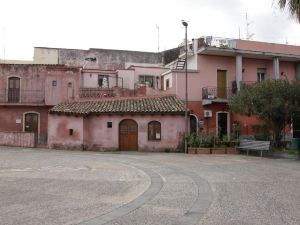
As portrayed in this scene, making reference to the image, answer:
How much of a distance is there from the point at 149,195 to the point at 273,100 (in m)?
13.3

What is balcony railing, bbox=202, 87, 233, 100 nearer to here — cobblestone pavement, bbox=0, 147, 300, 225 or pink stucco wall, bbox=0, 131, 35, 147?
cobblestone pavement, bbox=0, 147, 300, 225

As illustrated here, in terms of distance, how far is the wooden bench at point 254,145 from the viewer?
67.7 feet

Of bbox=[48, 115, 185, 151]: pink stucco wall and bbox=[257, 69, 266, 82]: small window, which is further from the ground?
bbox=[257, 69, 266, 82]: small window

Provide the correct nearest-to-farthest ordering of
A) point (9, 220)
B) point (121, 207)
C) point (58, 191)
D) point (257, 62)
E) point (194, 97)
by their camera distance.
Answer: point (9, 220)
point (121, 207)
point (58, 191)
point (194, 97)
point (257, 62)

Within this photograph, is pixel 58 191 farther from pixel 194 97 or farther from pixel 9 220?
pixel 194 97

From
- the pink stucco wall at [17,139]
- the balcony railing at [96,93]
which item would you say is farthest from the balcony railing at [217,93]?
the pink stucco wall at [17,139]

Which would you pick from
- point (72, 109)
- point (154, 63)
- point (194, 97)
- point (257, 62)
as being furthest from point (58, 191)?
Result: point (154, 63)

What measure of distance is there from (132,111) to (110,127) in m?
2.10

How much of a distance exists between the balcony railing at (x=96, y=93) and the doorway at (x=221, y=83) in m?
8.57

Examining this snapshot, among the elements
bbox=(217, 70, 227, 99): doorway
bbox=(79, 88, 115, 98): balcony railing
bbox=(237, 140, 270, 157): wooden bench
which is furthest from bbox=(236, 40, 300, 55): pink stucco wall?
bbox=(79, 88, 115, 98): balcony railing

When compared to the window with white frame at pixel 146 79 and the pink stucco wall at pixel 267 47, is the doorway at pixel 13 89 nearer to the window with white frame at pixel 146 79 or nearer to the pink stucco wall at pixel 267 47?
the window with white frame at pixel 146 79

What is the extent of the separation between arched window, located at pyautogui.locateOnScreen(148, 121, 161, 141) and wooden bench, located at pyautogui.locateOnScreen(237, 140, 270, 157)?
5725mm

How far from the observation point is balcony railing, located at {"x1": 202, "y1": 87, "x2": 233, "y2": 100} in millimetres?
27389

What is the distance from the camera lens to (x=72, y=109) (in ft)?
87.2
